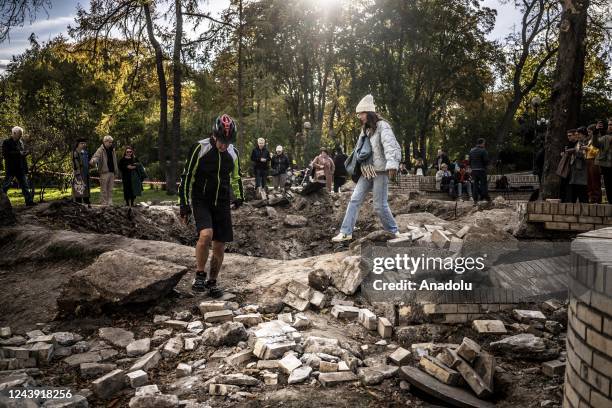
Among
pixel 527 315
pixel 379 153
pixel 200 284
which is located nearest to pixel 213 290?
pixel 200 284

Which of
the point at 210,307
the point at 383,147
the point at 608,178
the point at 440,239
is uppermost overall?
the point at 383,147

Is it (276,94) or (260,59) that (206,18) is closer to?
(260,59)

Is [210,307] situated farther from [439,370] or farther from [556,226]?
[556,226]

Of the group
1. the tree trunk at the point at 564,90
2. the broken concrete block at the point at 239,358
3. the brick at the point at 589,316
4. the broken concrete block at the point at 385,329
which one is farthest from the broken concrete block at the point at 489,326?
the tree trunk at the point at 564,90

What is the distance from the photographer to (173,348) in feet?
13.9

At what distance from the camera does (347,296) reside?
209 inches

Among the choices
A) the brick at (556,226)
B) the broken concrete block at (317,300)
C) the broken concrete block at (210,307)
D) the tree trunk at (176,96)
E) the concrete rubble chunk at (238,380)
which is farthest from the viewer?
the tree trunk at (176,96)

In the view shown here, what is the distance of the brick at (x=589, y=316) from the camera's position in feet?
7.48

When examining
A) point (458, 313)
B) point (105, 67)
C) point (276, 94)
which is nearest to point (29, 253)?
point (458, 313)

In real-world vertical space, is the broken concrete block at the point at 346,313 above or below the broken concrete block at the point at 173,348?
above

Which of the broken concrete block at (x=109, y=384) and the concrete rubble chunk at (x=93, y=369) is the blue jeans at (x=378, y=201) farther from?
the broken concrete block at (x=109, y=384)

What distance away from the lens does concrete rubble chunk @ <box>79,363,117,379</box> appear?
3.93 meters

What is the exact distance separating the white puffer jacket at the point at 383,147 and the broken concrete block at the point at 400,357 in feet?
8.90

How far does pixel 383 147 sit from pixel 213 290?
278 cm
